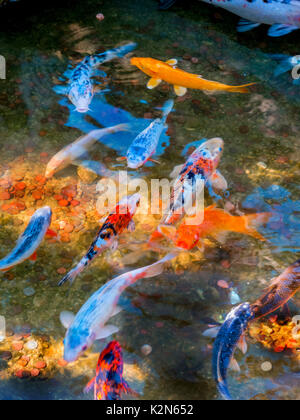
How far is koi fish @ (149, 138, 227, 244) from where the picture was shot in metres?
3.81

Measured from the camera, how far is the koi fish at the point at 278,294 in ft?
11.1

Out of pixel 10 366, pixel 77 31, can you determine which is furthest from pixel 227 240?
pixel 77 31

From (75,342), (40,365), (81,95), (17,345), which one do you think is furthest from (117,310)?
(81,95)

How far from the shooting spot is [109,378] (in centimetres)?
291

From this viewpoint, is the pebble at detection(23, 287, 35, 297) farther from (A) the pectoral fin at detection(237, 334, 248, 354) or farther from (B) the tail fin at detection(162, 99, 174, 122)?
(B) the tail fin at detection(162, 99, 174, 122)

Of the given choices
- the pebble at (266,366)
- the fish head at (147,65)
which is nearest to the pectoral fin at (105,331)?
the pebble at (266,366)

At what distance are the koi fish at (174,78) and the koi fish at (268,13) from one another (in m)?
1.03

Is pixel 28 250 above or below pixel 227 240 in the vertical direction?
above

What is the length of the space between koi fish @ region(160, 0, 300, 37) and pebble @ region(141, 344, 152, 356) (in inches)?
158

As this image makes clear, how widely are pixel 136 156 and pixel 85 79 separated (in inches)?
44.0

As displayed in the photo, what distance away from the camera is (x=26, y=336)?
3.40 metres

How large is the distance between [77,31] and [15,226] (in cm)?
286
